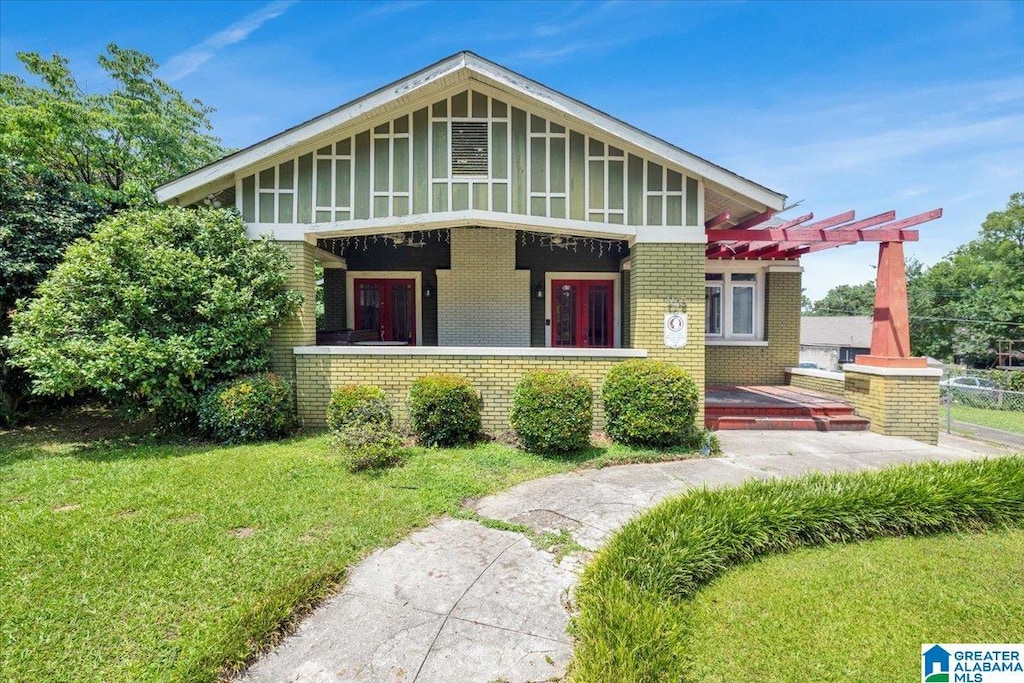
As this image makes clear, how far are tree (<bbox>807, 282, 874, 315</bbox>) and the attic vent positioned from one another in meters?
94.2

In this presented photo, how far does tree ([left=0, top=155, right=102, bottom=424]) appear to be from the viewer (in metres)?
7.67

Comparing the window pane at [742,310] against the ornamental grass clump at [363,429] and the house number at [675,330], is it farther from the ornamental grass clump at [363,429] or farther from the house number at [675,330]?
the ornamental grass clump at [363,429]

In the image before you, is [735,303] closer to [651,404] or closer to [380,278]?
[651,404]

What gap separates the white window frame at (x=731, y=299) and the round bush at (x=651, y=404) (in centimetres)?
528

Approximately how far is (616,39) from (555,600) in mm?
11305

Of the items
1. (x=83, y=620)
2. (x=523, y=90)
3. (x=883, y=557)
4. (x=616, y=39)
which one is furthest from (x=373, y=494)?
(x=616, y=39)

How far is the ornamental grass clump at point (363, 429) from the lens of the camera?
5953mm

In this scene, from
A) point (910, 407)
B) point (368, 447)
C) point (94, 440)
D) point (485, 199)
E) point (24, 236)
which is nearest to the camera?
point (368, 447)

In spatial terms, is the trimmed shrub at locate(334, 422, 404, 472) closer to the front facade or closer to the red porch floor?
the front facade

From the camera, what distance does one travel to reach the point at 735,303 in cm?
1188

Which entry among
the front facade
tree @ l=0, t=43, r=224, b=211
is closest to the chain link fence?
the front facade

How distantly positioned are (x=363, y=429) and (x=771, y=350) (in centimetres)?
1012

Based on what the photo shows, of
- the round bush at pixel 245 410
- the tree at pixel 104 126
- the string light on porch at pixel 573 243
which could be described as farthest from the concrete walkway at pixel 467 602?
the tree at pixel 104 126

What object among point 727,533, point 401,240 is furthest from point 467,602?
point 401,240
